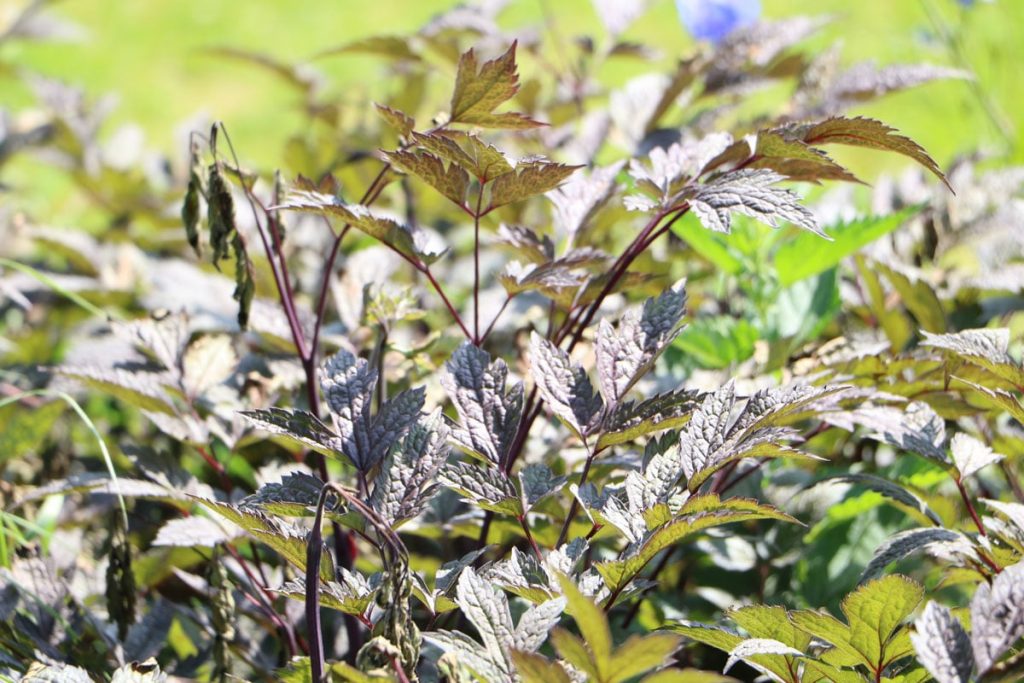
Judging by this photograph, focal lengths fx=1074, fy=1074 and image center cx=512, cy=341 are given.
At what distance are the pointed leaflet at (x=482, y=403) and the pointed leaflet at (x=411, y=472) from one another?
0.03 metres

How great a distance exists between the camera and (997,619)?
0.82 m

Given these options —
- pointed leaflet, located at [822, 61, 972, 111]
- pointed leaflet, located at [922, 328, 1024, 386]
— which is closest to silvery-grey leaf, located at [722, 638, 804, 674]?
pointed leaflet, located at [922, 328, 1024, 386]

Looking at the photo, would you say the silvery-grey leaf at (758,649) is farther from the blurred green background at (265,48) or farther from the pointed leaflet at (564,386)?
the blurred green background at (265,48)

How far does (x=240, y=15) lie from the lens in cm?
591

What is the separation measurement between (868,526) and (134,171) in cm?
169

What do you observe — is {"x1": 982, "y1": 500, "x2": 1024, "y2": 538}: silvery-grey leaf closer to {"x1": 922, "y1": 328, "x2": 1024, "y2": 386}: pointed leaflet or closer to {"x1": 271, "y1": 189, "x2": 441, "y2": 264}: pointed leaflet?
{"x1": 922, "y1": 328, "x2": 1024, "y2": 386}: pointed leaflet

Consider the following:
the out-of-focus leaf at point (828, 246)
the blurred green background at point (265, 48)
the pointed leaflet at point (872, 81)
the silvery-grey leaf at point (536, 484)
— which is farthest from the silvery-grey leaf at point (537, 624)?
the blurred green background at point (265, 48)

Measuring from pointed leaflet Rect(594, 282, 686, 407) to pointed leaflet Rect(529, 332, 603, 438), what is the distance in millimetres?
18

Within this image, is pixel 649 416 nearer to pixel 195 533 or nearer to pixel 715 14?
pixel 195 533

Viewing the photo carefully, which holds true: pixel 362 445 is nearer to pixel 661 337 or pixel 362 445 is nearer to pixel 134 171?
pixel 661 337

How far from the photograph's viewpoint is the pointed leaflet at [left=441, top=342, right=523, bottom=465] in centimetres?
100

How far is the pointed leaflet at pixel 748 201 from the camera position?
100cm

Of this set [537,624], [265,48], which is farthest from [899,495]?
[265,48]

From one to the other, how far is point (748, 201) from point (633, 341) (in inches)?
6.8
